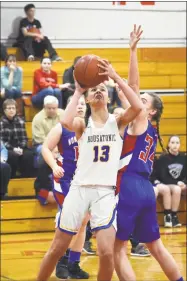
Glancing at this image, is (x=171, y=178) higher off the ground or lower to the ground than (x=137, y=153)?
lower

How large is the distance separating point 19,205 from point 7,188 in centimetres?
35

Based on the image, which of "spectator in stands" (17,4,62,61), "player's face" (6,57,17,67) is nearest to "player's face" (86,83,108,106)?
"player's face" (6,57,17,67)

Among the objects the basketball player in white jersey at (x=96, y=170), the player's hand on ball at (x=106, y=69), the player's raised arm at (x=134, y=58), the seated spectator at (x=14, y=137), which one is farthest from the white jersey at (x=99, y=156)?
the seated spectator at (x=14, y=137)

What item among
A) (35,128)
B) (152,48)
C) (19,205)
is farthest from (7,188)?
(152,48)

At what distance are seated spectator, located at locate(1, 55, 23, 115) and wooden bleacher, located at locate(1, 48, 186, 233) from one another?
1.61ft

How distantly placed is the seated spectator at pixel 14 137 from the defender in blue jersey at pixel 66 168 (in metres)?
3.63

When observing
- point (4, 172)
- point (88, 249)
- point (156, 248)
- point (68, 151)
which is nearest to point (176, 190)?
point (88, 249)

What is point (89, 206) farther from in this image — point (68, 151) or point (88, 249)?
point (88, 249)

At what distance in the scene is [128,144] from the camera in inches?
238

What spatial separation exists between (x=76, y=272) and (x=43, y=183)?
3214mm

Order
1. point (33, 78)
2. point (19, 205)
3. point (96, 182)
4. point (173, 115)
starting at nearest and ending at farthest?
1. point (96, 182)
2. point (19, 205)
3. point (33, 78)
4. point (173, 115)

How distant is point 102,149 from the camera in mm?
5914

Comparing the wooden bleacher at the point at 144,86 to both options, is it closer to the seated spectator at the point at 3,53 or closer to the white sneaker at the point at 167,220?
the white sneaker at the point at 167,220

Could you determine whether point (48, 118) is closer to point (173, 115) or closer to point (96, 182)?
point (173, 115)
